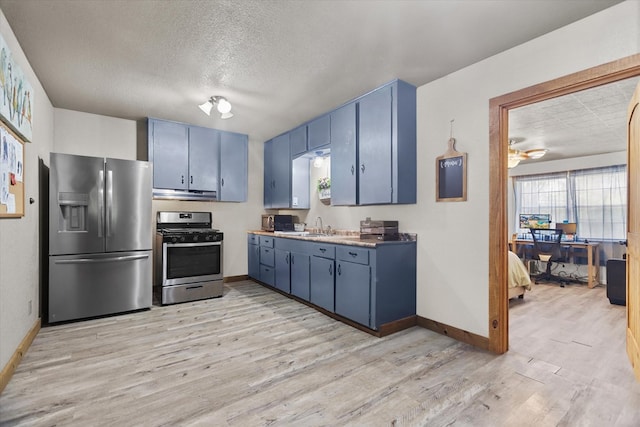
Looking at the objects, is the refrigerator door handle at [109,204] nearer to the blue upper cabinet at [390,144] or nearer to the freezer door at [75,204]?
the freezer door at [75,204]

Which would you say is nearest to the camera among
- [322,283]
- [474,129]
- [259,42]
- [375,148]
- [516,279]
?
[259,42]

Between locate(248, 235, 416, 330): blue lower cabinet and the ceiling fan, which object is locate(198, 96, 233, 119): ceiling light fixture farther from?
the ceiling fan

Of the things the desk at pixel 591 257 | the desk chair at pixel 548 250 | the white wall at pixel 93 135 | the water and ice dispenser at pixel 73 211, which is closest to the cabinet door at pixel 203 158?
the white wall at pixel 93 135

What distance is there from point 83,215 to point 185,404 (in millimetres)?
2585

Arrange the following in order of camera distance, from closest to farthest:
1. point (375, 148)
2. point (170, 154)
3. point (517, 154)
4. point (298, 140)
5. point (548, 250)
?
point (375, 148)
point (170, 154)
point (298, 140)
point (517, 154)
point (548, 250)

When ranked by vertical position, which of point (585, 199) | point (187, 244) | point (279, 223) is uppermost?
point (585, 199)

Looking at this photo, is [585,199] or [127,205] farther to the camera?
[585,199]

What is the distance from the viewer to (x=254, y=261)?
5.14 metres

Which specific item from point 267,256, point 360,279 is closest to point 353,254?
point 360,279

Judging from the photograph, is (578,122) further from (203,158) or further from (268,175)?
(203,158)

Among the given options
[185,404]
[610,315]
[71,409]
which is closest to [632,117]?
[610,315]

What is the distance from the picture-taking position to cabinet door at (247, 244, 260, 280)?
5.02 metres

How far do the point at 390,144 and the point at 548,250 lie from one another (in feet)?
15.3

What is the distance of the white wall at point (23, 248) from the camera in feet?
7.07
